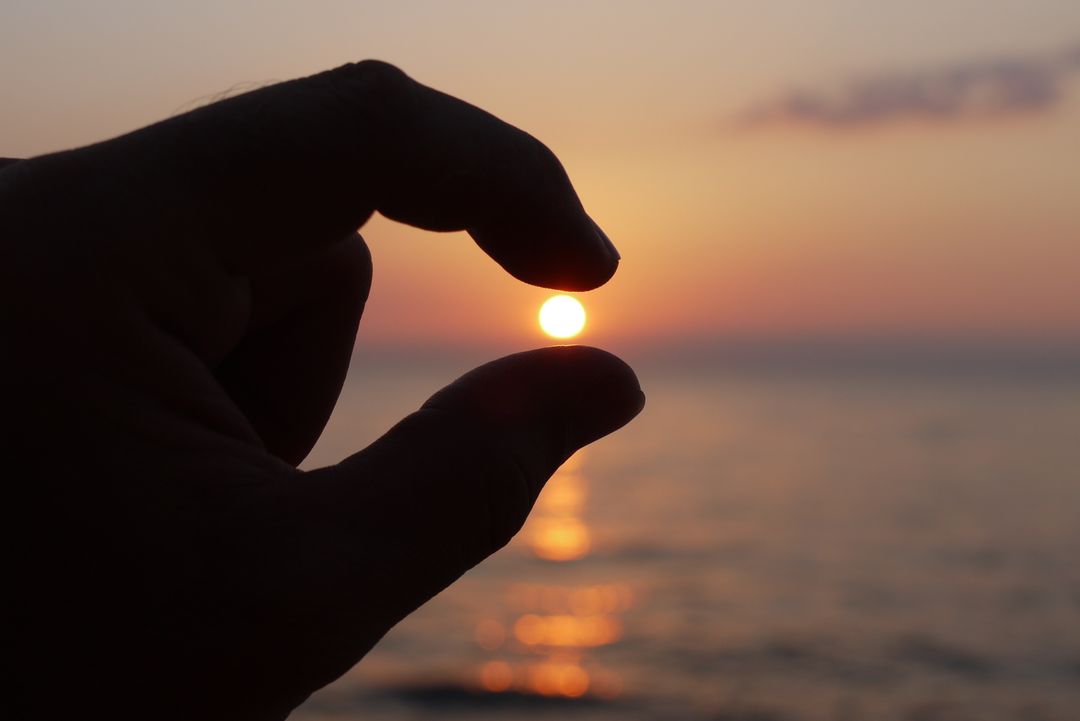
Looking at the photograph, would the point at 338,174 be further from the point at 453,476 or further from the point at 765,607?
the point at 765,607

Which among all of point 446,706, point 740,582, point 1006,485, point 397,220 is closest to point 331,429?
point 1006,485

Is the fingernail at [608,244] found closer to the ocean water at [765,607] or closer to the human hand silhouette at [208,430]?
the human hand silhouette at [208,430]

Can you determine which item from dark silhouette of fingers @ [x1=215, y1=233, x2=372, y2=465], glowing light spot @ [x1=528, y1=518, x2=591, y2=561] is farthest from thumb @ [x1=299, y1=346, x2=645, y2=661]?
glowing light spot @ [x1=528, y1=518, x2=591, y2=561]

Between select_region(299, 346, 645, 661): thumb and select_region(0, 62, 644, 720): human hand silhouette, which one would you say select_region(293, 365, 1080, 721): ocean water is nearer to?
select_region(299, 346, 645, 661): thumb

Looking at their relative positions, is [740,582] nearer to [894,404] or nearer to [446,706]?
[446,706]

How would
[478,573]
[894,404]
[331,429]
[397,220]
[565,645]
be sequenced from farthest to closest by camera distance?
[894,404] < [331,429] < [478,573] < [565,645] < [397,220]

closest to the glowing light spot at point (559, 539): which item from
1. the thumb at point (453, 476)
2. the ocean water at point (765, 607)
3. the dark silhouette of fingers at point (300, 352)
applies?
the ocean water at point (765, 607)
